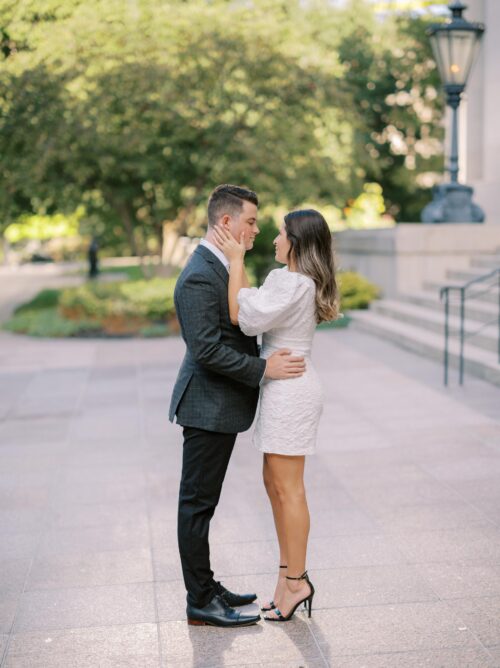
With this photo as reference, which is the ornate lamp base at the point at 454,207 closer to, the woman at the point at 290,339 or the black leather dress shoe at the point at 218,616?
the woman at the point at 290,339

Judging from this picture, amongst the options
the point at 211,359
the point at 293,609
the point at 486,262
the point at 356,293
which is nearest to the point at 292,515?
the point at 293,609

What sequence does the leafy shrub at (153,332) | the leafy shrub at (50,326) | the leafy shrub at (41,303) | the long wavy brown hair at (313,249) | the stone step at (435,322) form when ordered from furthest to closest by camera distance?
the leafy shrub at (41,303), the leafy shrub at (50,326), the leafy shrub at (153,332), the stone step at (435,322), the long wavy brown hair at (313,249)

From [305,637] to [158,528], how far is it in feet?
5.97

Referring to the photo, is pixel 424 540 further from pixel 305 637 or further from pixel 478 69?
pixel 478 69

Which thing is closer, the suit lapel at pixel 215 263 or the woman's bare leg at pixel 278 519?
the suit lapel at pixel 215 263

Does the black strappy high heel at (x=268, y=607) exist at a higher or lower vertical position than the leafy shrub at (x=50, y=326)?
higher

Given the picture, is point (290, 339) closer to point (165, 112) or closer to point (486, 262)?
point (486, 262)

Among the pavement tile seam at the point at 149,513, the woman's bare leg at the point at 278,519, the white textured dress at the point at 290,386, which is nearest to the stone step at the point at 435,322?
the pavement tile seam at the point at 149,513

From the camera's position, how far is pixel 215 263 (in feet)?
13.2

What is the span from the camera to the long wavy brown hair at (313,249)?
403cm

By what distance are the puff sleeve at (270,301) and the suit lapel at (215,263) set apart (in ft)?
0.38

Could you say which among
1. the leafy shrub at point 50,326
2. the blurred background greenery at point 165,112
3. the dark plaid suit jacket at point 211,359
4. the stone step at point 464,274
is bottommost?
the leafy shrub at point 50,326

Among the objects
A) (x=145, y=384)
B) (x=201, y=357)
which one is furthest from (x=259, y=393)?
(x=145, y=384)

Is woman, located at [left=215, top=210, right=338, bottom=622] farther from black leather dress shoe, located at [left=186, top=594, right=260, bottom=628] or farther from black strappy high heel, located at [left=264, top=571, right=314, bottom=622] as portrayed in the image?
black leather dress shoe, located at [left=186, top=594, right=260, bottom=628]
